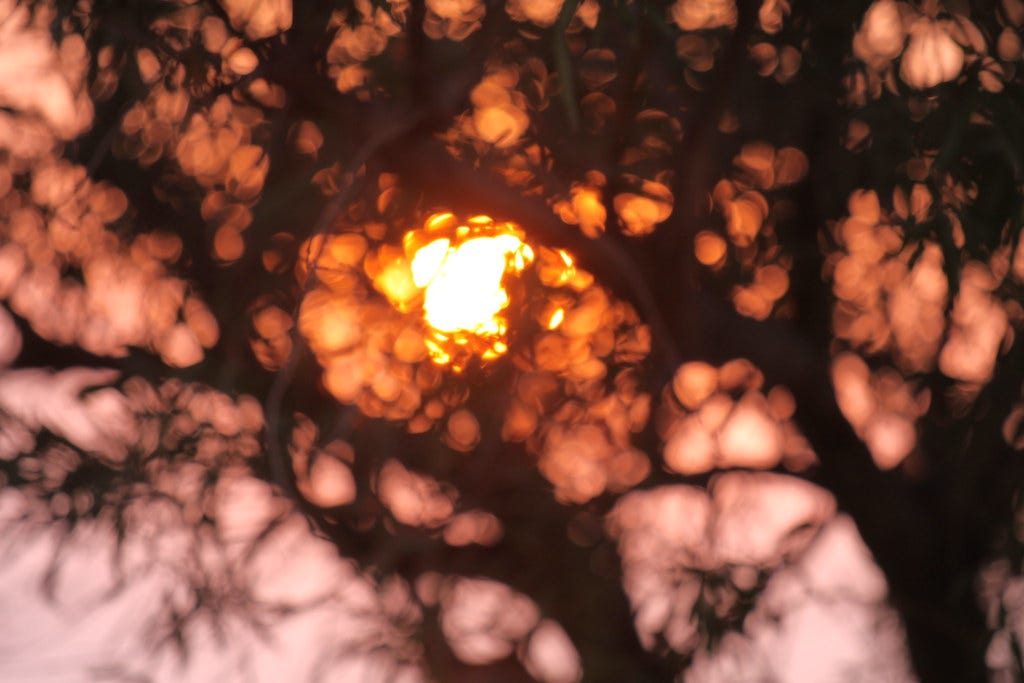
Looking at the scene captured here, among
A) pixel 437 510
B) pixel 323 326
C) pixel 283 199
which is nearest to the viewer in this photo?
pixel 283 199

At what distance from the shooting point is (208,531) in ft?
7.31

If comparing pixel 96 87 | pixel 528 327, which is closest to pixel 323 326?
pixel 528 327

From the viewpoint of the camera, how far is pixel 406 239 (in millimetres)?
2002

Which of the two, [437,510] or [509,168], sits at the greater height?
[509,168]

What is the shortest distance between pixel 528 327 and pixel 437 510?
1.41ft

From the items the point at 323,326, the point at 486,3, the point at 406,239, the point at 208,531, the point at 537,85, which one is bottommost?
the point at 208,531

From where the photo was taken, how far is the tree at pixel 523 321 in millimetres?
1859

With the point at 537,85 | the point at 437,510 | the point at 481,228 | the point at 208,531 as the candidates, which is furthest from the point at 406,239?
the point at 208,531

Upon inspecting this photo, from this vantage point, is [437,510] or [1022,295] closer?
[1022,295]

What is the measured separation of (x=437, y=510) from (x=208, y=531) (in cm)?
45

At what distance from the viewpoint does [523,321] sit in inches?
79.3

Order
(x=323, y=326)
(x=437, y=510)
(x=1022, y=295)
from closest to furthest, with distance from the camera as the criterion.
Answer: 1. (x=1022, y=295)
2. (x=323, y=326)
3. (x=437, y=510)

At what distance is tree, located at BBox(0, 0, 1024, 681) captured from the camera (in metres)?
1.86

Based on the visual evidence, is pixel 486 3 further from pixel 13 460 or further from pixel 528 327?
pixel 13 460
